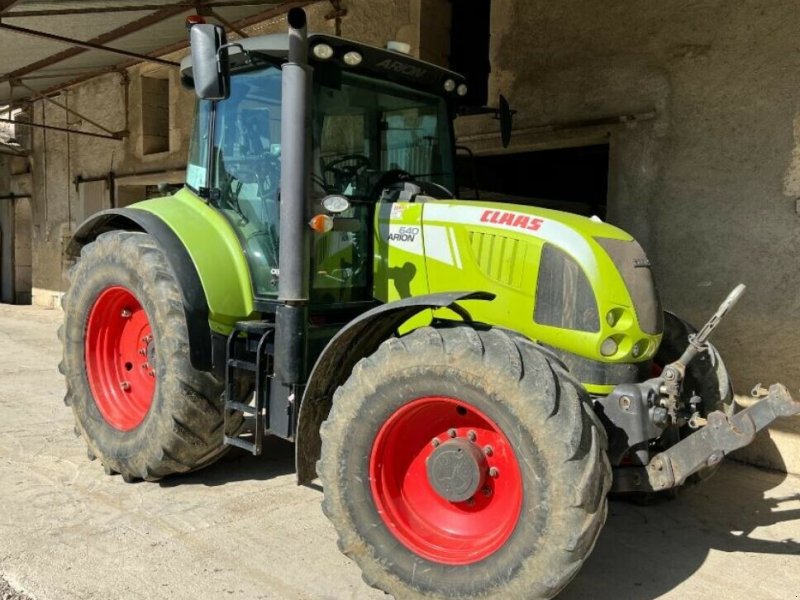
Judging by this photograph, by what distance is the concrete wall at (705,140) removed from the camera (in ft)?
14.7

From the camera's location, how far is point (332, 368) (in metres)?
3.00

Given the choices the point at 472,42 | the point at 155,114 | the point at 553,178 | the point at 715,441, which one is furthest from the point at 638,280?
the point at 155,114

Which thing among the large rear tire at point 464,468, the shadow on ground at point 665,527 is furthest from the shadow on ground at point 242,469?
the large rear tire at point 464,468

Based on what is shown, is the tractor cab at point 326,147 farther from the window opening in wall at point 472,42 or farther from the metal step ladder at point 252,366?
the window opening in wall at point 472,42

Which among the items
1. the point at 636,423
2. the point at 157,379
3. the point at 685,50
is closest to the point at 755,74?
the point at 685,50

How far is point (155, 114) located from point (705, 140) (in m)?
8.42

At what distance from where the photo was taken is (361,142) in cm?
348

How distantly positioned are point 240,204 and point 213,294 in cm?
50

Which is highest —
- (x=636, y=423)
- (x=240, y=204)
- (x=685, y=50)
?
(x=685, y=50)

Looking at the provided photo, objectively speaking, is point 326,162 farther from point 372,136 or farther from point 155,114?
point 155,114

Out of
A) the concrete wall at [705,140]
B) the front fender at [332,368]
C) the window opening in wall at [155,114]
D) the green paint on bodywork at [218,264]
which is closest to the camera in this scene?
the front fender at [332,368]

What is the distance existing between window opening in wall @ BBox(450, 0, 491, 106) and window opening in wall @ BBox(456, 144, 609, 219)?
683 mm

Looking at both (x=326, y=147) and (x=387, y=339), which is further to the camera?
(x=326, y=147)

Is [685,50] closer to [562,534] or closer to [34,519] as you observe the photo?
[562,534]
